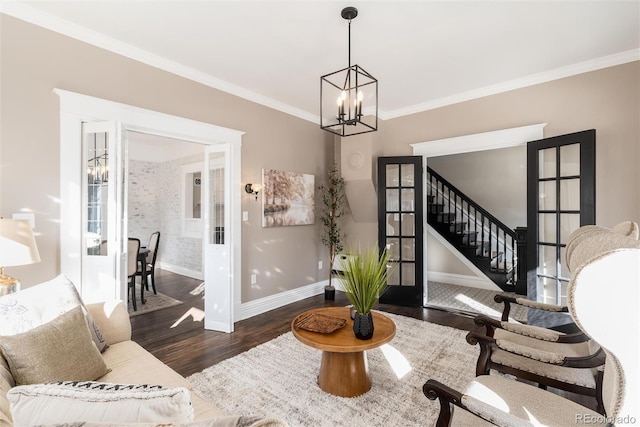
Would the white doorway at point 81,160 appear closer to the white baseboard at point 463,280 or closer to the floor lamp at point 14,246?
the floor lamp at point 14,246

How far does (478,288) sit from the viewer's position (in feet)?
17.5

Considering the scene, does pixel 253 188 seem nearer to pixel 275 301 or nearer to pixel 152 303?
pixel 275 301

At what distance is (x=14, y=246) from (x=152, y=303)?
9.58ft

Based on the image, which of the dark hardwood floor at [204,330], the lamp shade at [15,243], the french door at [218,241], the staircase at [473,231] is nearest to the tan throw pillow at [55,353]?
the lamp shade at [15,243]

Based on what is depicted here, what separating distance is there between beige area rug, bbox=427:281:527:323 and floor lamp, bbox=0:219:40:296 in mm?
4566

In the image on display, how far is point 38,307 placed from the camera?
1.57 meters

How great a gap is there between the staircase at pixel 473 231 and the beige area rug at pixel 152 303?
195 inches

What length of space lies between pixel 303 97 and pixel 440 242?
3.92 meters

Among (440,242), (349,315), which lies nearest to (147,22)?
(349,315)

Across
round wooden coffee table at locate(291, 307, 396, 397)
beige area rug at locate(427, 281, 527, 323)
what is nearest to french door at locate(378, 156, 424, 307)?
beige area rug at locate(427, 281, 527, 323)

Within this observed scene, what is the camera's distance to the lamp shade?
1785 mm

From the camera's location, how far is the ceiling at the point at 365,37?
89.0 inches

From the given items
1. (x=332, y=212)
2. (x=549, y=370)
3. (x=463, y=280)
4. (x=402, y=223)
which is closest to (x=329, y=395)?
(x=549, y=370)

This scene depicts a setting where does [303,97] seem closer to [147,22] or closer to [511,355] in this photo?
[147,22]
